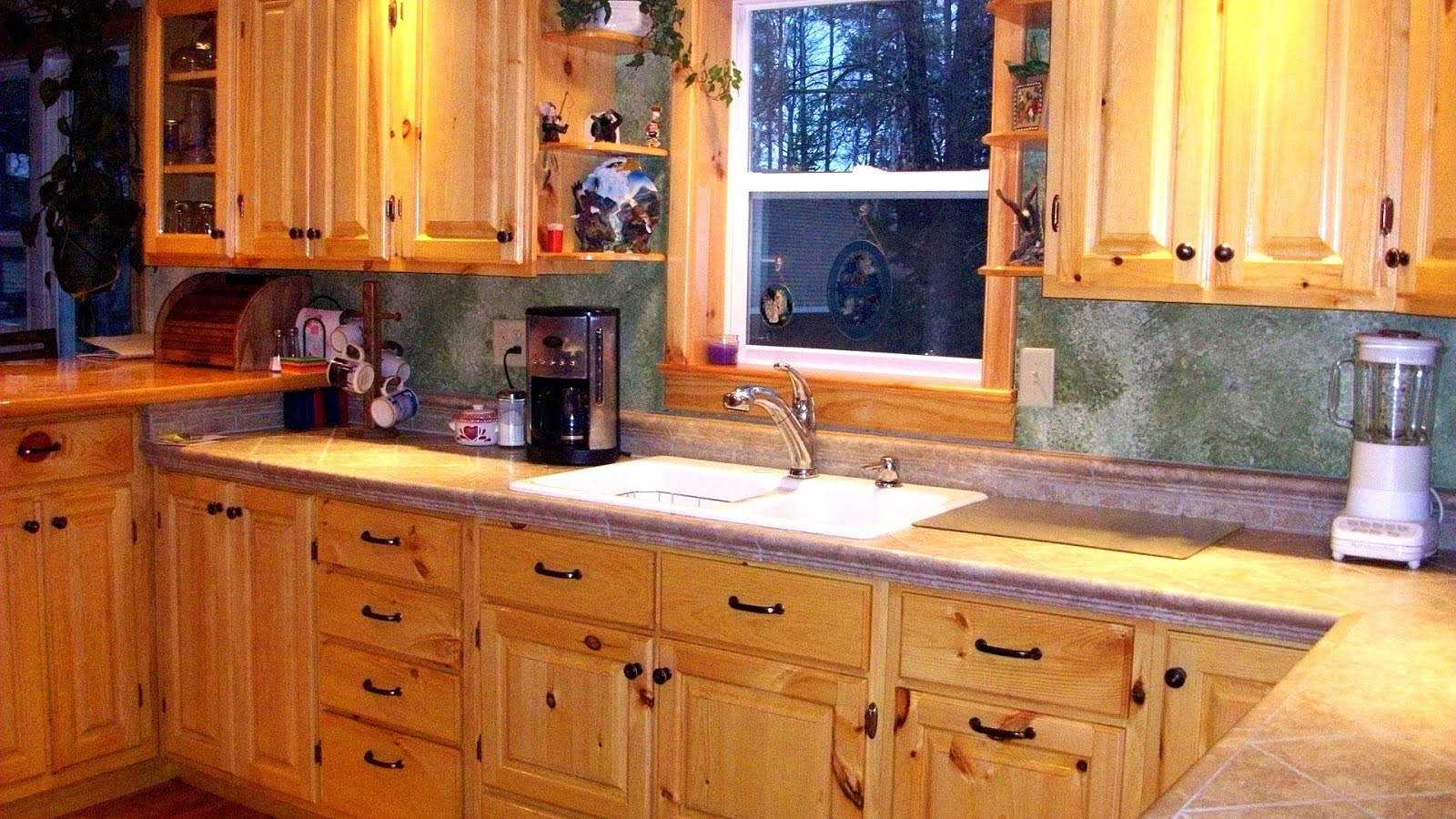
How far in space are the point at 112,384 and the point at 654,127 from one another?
1.47 m

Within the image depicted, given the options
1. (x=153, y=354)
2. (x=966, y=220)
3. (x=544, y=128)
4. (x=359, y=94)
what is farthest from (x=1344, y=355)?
(x=153, y=354)

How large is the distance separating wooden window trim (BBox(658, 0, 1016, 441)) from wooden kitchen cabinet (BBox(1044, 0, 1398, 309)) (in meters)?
0.53

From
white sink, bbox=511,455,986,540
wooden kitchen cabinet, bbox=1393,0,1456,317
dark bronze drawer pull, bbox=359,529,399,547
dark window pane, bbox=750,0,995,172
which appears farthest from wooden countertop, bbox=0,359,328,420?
wooden kitchen cabinet, bbox=1393,0,1456,317

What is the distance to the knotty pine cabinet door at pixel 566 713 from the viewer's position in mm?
2717

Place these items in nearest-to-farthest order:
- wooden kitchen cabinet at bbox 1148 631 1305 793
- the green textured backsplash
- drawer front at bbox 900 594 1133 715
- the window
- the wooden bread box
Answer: wooden kitchen cabinet at bbox 1148 631 1305 793 < drawer front at bbox 900 594 1133 715 < the green textured backsplash < the window < the wooden bread box

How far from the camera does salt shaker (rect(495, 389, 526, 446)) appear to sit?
3.44m

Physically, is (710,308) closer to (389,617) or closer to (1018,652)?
(389,617)

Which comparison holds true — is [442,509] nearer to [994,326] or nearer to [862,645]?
[862,645]

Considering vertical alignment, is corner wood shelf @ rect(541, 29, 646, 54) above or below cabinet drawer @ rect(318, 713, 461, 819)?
above

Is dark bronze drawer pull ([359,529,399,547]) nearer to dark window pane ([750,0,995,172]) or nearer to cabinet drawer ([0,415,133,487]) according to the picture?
cabinet drawer ([0,415,133,487])

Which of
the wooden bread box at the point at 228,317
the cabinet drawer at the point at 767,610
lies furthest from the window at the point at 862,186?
the wooden bread box at the point at 228,317

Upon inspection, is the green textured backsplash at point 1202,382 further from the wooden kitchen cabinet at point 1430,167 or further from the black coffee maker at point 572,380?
the black coffee maker at point 572,380

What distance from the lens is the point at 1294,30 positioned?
229 cm

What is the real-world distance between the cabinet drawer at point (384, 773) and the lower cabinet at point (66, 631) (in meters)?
→ 0.60
